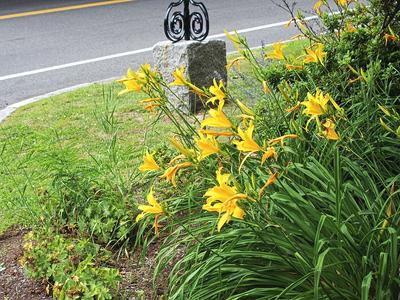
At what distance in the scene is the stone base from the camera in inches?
239

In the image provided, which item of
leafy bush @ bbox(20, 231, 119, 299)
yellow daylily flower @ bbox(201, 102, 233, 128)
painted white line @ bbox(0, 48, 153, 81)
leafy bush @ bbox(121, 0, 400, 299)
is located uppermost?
painted white line @ bbox(0, 48, 153, 81)

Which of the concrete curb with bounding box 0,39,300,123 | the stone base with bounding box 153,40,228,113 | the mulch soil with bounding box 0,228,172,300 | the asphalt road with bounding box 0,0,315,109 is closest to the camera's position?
the mulch soil with bounding box 0,228,172,300

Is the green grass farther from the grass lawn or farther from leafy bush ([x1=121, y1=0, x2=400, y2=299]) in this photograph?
leafy bush ([x1=121, y1=0, x2=400, y2=299])

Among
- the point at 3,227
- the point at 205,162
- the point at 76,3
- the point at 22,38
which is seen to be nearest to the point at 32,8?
the point at 76,3

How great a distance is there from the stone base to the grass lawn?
29 centimetres

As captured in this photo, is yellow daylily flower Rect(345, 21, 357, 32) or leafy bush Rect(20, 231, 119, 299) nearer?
leafy bush Rect(20, 231, 119, 299)

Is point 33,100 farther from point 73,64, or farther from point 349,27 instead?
point 349,27

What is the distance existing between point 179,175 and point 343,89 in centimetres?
96

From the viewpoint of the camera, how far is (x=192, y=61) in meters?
6.11

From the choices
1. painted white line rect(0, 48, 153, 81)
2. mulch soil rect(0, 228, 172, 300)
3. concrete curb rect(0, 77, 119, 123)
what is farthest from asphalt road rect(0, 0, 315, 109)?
mulch soil rect(0, 228, 172, 300)

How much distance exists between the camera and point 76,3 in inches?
524

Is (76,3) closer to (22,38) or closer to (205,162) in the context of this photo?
(22,38)

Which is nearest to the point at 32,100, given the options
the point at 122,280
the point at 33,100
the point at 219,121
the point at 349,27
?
the point at 33,100

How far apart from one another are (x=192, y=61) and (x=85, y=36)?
485cm
